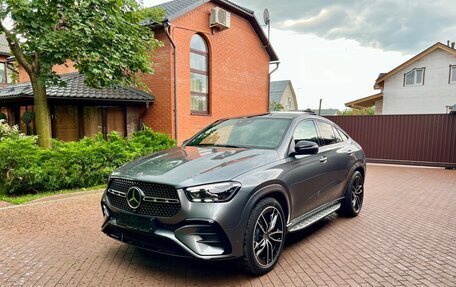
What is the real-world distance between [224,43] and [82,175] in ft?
28.6

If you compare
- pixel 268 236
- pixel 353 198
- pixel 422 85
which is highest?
pixel 422 85

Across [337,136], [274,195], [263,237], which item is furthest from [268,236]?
[337,136]

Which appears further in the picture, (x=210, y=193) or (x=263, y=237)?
(x=263, y=237)

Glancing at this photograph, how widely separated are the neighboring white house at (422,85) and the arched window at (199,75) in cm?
1422

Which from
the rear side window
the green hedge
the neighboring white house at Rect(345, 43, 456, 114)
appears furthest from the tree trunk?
the neighboring white house at Rect(345, 43, 456, 114)

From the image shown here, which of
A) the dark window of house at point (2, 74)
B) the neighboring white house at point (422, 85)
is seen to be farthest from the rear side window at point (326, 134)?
the dark window of house at point (2, 74)

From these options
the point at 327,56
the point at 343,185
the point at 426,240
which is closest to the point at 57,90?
the point at 343,185

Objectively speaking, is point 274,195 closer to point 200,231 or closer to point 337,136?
point 200,231

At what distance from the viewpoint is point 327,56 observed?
2142 cm

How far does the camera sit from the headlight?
2643 millimetres

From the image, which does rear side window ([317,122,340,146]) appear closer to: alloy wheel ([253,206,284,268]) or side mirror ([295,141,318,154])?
side mirror ([295,141,318,154])

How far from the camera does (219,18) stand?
11930mm

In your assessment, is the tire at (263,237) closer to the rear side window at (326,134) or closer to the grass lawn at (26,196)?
the rear side window at (326,134)

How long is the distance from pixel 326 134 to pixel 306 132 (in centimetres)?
70
